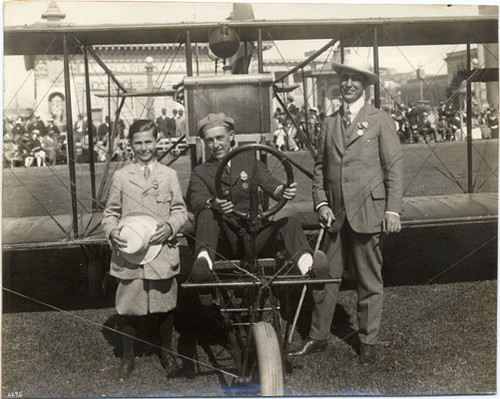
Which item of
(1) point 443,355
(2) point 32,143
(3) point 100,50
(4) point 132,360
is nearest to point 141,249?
(4) point 132,360

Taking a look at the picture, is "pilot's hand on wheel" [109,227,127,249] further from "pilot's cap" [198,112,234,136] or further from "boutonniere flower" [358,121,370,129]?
"boutonniere flower" [358,121,370,129]

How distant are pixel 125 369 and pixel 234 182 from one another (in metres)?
1.37

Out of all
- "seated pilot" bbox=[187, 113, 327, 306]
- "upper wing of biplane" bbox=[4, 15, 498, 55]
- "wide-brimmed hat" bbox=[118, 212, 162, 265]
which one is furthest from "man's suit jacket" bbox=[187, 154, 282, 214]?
"upper wing of biplane" bbox=[4, 15, 498, 55]

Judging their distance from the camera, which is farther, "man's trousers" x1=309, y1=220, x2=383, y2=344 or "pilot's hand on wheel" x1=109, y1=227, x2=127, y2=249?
"man's trousers" x1=309, y1=220, x2=383, y2=344

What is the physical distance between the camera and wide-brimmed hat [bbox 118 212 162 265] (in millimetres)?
3400

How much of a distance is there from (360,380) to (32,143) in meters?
7.26

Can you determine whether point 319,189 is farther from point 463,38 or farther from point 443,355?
point 463,38

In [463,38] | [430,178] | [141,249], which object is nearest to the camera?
[141,249]

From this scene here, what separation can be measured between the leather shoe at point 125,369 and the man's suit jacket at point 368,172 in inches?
61.5

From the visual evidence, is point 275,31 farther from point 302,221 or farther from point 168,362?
point 168,362

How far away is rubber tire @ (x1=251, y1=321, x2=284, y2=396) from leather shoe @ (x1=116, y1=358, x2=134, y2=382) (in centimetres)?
113

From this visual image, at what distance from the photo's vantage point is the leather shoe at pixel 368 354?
3699 millimetres

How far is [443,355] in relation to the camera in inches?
148

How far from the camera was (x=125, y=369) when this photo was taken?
3.59 m
